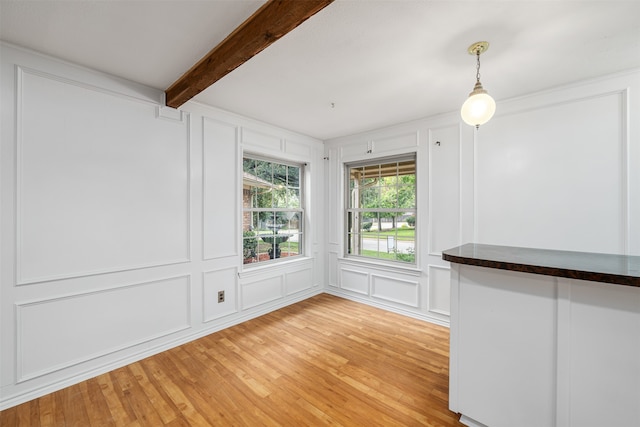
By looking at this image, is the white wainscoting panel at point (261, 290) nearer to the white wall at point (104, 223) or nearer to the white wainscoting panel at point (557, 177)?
the white wall at point (104, 223)

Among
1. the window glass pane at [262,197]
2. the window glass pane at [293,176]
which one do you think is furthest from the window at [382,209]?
the window glass pane at [262,197]

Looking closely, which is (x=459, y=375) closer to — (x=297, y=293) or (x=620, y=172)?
(x=620, y=172)

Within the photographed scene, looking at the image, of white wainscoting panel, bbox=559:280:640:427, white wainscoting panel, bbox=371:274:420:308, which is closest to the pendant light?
white wainscoting panel, bbox=559:280:640:427

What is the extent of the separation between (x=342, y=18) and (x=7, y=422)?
3.52 meters

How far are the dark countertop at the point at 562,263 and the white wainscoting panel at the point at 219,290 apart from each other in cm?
254

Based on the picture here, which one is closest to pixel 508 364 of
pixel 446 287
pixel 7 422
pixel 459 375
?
pixel 459 375

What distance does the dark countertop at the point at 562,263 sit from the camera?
3.84 feet

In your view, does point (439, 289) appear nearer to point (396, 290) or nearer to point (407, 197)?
point (396, 290)

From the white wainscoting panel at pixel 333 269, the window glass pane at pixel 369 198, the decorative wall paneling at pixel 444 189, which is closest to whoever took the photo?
the decorative wall paneling at pixel 444 189

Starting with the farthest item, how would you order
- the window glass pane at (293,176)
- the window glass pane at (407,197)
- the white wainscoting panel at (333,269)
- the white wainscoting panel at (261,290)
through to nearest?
the white wainscoting panel at (333,269) < the window glass pane at (293,176) < the window glass pane at (407,197) < the white wainscoting panel at (261,290)

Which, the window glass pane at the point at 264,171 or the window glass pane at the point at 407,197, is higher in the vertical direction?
the window glass pane at the point at 264,171

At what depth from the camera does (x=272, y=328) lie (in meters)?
3.07

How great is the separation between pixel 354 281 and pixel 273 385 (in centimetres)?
229

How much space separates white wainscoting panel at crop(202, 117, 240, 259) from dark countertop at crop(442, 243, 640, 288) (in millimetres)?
2501
